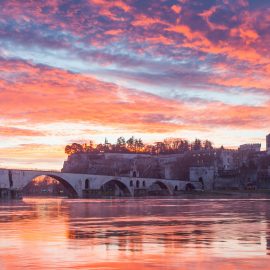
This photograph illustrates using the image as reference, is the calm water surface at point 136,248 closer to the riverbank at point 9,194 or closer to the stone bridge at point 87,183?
the riverbank at point 9,194

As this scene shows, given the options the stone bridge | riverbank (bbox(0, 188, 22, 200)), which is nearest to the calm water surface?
riverbank (bbox(0, 188, 22, 200))

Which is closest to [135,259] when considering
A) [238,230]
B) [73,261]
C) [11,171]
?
[73,261]

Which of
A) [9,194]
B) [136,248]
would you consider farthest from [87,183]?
[136,248]

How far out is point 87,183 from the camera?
520 ft

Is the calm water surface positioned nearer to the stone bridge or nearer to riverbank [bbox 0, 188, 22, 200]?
riverbank [bbox 0, 188, 22, 200]

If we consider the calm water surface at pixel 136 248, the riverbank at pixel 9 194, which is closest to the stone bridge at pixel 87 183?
the riverbank at pixel 9 194

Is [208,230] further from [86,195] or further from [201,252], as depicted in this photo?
[86,195]

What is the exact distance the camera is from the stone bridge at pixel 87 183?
126500mm

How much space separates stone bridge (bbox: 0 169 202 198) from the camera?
415 ft

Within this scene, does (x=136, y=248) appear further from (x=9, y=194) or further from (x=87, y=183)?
(x=87, y=183)

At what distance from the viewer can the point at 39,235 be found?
25.8m

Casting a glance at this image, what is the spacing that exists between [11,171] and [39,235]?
338 feet

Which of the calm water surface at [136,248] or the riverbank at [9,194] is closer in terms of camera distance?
the calm water surface at [136,248]

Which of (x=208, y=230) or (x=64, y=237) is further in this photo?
(x=208, y=230)
